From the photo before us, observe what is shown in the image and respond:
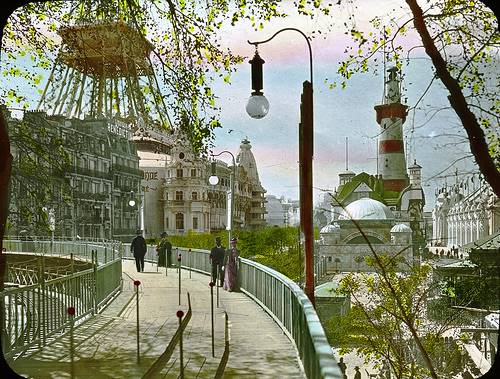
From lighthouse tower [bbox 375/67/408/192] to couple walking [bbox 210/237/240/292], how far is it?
1.41 meters

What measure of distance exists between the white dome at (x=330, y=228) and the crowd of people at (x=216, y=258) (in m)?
0.73

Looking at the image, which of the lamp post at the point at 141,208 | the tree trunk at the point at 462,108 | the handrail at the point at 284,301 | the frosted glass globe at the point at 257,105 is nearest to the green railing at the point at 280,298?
the handrail at the point at 284,301

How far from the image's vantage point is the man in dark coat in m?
4.70

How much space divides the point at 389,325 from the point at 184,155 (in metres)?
3.37

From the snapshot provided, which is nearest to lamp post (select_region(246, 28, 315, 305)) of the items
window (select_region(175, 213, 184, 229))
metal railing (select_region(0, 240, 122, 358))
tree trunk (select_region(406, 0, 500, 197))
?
tree trunk (select_region(406, 0, 500, 197))

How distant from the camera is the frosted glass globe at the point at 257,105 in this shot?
14.1ft

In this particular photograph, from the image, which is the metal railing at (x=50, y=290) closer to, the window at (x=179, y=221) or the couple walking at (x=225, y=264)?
the window at (x=179, y=221)

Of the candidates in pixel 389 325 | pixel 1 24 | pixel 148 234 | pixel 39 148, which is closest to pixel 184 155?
pixel 148 234

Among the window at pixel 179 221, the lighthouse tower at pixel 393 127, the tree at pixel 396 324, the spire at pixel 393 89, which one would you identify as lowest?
the tree at pixel 396 324

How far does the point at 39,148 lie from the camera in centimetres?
480

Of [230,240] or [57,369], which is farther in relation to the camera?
[230,240]

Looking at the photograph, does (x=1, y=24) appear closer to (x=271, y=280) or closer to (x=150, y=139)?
(x=150, y=139)

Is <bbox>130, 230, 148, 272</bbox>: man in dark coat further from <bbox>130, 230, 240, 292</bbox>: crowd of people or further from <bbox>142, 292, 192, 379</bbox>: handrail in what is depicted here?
<bbox>142, 292, 192, 379</bbox>: handrail

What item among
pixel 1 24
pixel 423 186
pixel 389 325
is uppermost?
pixel 1 24
